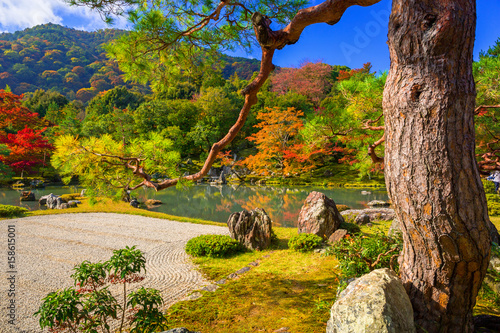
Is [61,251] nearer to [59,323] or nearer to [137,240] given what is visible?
[137,240]

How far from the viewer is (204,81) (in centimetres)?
390

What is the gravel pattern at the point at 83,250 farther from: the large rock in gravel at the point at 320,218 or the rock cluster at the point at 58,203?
the large rock in gravel at the point at 320,218

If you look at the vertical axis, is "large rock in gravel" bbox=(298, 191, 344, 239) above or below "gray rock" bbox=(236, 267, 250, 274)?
above

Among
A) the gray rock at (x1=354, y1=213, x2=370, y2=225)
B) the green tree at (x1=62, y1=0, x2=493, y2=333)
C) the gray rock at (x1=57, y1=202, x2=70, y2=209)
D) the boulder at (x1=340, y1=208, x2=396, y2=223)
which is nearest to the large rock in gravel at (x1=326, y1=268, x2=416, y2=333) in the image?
the green tree at (x1=62, y1=0, x2=493, y2=333)

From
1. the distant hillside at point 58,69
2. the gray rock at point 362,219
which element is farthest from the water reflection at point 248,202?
the distant hillside at point 58,69

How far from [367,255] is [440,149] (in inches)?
56.9

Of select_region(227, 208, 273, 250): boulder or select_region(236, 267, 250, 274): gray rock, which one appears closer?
select_region(236, 267, 250, 274): gray rock

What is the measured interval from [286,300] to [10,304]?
128 inches

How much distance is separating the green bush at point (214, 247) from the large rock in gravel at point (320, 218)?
1573 mm

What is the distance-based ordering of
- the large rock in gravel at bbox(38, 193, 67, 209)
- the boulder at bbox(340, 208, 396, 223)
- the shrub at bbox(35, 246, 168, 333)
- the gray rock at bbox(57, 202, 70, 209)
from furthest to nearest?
1. the large rock in gravel at bbox(38, 193, 67, 209)
2. the gray rock at bbox(57, 202, 70, 209)
3. the boulder at bbox(340, 208, 396, 223)
4. the shrub at bbox(35, 246, 168, 333)

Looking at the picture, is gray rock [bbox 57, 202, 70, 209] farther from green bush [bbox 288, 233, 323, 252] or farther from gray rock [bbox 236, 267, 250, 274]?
green bush [bbox 288, 233, 323, 252]

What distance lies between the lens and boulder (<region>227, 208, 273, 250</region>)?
5172 millimetres

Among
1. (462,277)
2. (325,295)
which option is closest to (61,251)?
(325,295)

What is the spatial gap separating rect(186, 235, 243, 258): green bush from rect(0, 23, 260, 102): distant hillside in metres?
39.8
